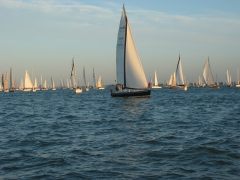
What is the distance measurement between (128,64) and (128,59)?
2.75 ft

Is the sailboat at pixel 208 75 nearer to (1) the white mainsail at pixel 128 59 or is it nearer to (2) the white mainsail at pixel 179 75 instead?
(2) the white mainsail at pixel 179 75

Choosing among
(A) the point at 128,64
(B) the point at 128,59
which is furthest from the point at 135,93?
(B) the point at 128,59

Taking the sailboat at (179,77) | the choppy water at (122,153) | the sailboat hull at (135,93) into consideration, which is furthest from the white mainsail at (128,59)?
the sailboat at (179,77)

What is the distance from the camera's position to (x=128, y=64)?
7325cm

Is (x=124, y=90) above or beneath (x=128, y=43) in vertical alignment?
beneath

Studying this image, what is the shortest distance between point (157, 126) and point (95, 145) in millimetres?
10017

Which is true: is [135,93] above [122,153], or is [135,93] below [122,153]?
above

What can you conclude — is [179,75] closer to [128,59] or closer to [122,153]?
[128,59]

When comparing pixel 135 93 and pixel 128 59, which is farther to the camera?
pixel 128 59

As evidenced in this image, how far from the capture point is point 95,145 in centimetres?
2222

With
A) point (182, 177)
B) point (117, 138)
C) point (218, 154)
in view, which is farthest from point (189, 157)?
point (117, 138)

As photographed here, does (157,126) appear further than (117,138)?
Yes

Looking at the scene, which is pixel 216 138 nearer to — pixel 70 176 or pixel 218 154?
pixel 218 154

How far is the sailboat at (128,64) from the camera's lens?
7250 cm
